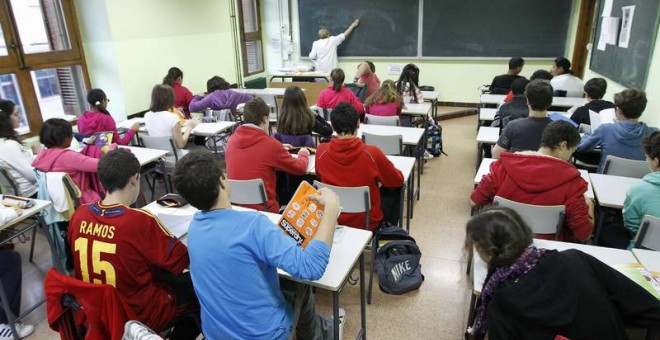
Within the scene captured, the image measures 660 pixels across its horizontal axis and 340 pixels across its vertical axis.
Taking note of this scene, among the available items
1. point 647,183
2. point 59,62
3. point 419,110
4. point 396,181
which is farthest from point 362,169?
point 59,62

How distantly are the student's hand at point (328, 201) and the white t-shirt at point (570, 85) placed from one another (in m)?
4.83

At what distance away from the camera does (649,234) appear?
1.97m

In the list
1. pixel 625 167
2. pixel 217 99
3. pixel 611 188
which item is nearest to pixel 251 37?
pixel 217 99

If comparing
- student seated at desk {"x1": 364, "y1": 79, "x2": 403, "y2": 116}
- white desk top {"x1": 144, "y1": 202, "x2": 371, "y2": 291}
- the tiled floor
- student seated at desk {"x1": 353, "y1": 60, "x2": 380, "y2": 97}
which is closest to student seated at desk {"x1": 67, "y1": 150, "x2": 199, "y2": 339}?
white desk top {"x1": 144, "y1": 202, "x2": 371, "y2": 291}

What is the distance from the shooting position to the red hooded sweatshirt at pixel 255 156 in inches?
105

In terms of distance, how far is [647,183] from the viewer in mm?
2084

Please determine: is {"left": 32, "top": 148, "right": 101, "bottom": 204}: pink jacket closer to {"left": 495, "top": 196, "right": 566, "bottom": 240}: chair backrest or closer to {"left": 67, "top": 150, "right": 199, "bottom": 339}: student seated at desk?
{"left": 67, "top": 150, "right": 199, "bottom": 339}: student seated at desk

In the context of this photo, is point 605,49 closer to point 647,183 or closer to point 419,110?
point 419,110

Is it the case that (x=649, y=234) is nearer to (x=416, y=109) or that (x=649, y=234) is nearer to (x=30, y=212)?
(x=416, y=109)

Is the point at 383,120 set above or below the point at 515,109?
below

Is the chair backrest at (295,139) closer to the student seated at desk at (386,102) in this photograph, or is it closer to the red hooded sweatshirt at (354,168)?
the red hooded sweatshirt at (354,168)

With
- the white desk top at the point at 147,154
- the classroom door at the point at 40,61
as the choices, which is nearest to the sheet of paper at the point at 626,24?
the white desk top at the point at 147,154

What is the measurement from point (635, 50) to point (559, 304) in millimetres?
3960

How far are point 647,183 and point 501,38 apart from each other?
19.6 ft
